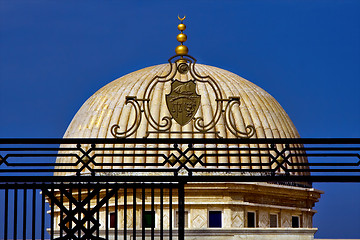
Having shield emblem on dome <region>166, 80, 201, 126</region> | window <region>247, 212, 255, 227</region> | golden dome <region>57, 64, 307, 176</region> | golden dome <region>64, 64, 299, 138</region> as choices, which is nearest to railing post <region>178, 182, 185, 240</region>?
shield emblem on dome <region>166, 80, 201, 126</region>

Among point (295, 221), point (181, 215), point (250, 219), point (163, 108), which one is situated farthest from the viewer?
point (295, 221)

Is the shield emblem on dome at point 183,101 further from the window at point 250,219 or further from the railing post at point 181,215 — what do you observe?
the window at point 250,219

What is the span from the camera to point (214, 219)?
35.6m

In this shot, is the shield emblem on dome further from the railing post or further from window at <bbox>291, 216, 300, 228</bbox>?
window at <bbox>291, 216, 300, 228</bbox>

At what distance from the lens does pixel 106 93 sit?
37.1m

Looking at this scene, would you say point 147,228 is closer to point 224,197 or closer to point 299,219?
point 224,197

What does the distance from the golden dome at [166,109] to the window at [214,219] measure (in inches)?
77.9

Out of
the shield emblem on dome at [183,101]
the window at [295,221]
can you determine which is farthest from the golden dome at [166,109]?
the shield emblem on dome at [183,101]

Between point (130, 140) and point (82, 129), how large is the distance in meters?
22.3

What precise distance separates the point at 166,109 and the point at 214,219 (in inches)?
149

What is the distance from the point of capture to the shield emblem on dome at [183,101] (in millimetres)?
15703

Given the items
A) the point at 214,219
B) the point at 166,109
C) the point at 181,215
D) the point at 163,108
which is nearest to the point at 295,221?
the point at 214,219

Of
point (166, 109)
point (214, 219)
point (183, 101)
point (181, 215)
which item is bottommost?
point (181, 215)

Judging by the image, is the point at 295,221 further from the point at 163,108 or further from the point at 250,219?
the point at 163,108
